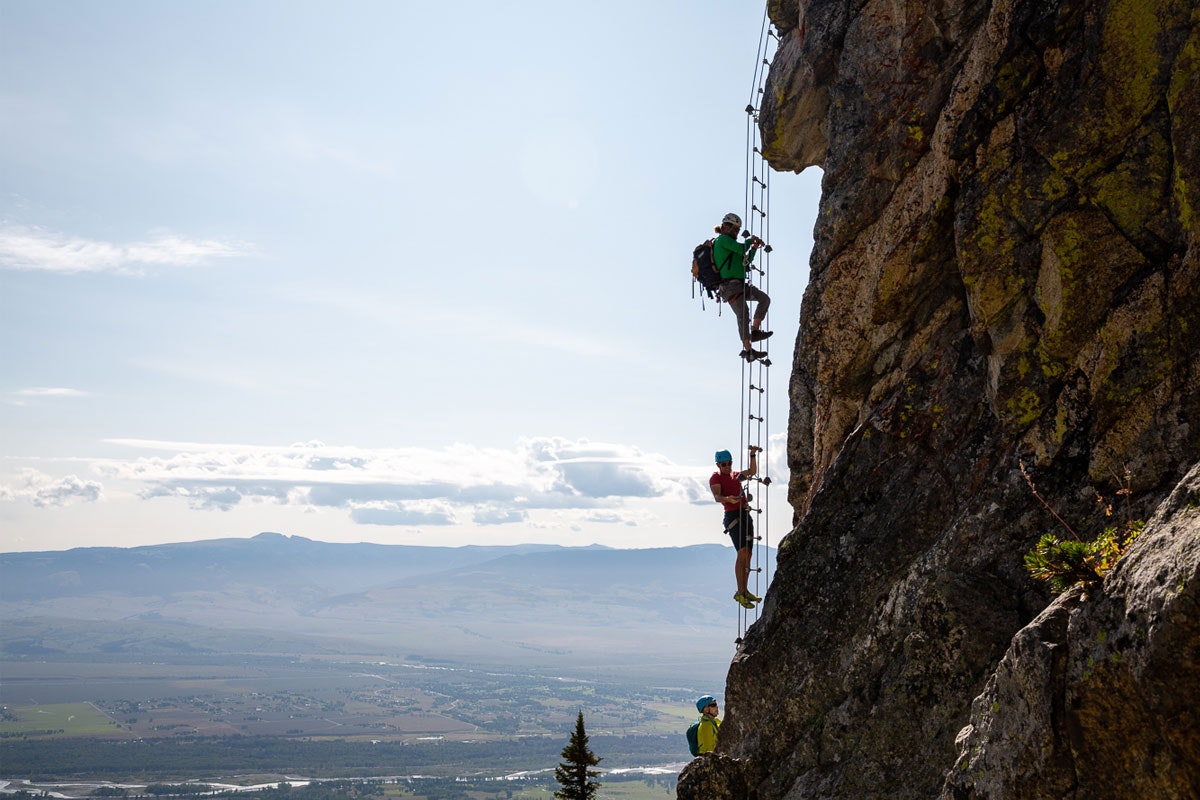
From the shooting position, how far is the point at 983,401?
11.8m

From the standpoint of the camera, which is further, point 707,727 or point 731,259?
point 731,259

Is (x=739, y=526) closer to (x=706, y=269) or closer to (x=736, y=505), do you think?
(x=736, y=505)

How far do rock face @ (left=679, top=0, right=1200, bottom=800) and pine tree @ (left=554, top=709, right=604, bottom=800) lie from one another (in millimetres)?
12500

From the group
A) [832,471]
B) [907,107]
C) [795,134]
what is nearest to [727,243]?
[795,134]

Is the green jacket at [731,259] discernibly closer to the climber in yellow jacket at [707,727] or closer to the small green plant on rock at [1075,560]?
the climber in yellow jacket at [707,727]

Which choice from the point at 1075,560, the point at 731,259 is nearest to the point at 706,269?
the point at 731,259

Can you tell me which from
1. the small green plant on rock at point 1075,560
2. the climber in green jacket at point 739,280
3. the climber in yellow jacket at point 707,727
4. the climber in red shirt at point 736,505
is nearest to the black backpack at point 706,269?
the climber in green jacket at point 739,280

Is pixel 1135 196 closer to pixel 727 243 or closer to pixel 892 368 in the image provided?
pixel 892 368

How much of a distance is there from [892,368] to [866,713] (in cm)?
480

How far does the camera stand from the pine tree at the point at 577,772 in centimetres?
2512

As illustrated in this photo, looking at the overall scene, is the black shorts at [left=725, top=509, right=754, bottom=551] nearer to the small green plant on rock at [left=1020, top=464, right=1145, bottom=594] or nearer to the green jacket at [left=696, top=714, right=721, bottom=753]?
the green jacket at [left=696, top=714, right=721, bottom=753]

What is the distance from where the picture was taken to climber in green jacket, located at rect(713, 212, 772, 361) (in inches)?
723

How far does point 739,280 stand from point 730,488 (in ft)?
12.5

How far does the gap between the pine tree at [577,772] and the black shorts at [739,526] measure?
371 inches
